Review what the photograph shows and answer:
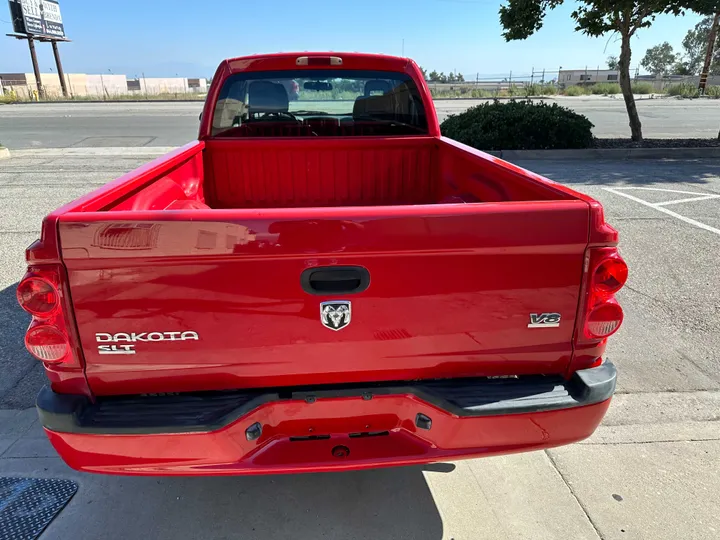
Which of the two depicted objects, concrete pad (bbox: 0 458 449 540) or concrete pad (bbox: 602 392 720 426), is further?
concrete pad (bbox: 602 392 720 426)

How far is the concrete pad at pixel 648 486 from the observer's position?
7.76 ft

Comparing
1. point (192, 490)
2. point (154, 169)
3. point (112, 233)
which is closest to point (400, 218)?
point (112, 233)

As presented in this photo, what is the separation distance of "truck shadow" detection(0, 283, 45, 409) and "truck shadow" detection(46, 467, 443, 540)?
3.40ft

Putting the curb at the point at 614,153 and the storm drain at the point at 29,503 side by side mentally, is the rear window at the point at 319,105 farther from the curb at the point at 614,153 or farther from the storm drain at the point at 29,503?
the curb at the point at 614,153

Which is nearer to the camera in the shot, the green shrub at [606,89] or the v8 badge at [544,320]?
the v8 badge at [544,320]

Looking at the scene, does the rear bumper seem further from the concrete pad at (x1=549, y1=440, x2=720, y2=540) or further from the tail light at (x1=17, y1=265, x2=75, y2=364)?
the concrete pad at (x1=549, y1=440, x2=720, y2=540)

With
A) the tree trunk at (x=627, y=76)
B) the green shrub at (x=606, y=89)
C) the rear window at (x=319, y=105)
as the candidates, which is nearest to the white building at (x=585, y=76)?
the green shrub at (x=606, y=89)

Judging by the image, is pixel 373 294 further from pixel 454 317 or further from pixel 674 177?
pixel 674 177

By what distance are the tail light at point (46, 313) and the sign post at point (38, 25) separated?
43.5 m

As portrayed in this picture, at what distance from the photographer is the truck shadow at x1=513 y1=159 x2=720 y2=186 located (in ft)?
30.3

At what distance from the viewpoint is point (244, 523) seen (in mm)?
2389

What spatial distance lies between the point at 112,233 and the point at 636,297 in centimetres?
461

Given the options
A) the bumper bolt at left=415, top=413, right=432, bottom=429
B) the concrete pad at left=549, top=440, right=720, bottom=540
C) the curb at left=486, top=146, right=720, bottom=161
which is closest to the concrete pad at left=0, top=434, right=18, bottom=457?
the bumper bolt at left=415, top=413, right=432, bottom=429

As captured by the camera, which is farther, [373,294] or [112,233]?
[373,294]
